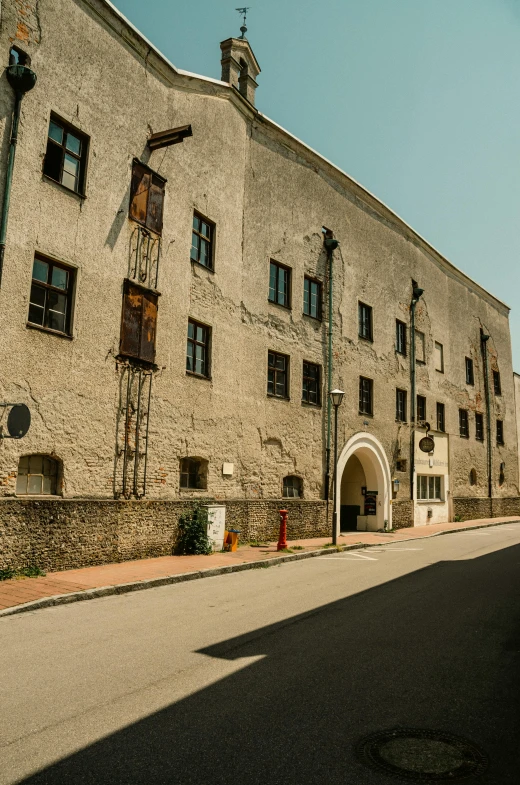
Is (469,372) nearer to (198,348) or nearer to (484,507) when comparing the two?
(484,507)

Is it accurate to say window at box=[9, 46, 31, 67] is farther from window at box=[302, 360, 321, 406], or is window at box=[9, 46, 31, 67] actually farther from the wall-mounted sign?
the wall-mounted sign

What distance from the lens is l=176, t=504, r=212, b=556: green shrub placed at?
15328mm

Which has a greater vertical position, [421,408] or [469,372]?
[469,372]

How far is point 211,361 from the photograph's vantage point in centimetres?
1708

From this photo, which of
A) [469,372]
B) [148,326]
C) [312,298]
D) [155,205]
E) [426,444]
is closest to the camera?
[148,326]

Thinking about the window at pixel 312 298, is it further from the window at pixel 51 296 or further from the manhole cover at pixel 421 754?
the manhole cover at pixel 421 754

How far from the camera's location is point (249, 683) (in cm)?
560

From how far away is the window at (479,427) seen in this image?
34.0 metres

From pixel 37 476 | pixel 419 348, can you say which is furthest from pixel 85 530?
pixel 419 348

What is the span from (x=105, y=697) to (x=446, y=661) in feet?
11.1

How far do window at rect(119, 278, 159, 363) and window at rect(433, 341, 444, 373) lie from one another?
1866 cm

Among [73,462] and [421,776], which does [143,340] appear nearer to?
[73,462]

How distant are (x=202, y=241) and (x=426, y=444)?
48.9 feet

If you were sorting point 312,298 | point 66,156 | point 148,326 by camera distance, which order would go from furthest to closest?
point 312,298, point 148,326, point 66,156
